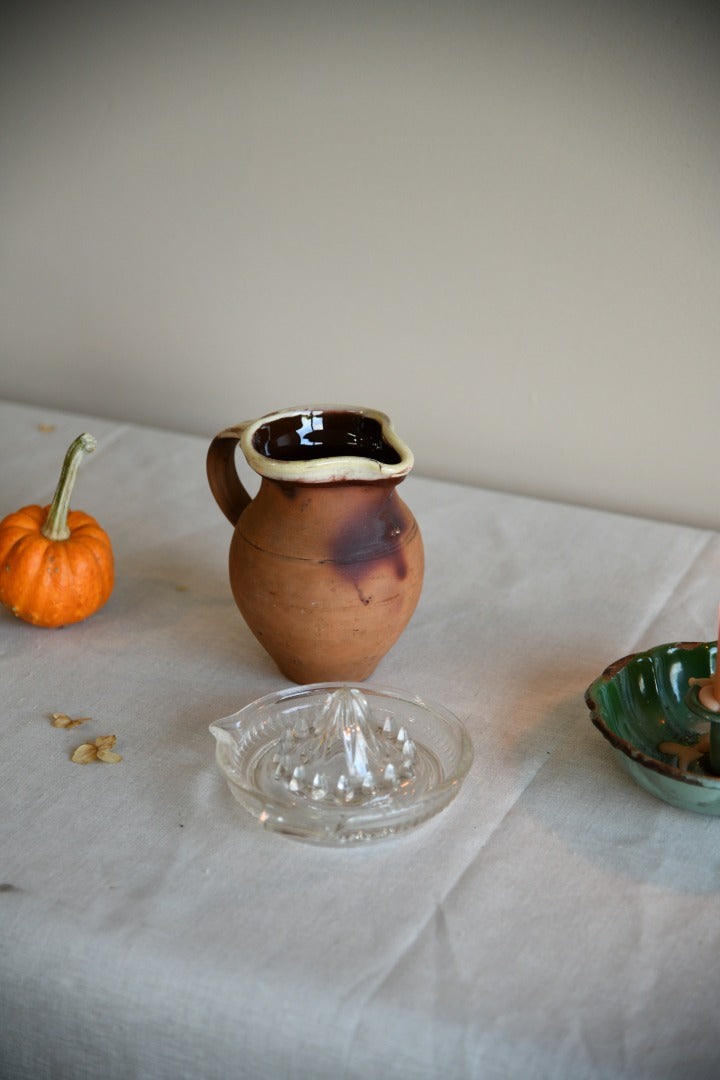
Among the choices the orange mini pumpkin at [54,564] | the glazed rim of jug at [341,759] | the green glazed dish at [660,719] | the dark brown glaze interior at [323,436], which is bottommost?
the orange mini pumpkin at [54,564]

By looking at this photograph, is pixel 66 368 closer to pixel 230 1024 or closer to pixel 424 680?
pixel 424 680

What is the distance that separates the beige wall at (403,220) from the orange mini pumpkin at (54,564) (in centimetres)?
40

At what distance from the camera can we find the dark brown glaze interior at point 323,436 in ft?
2.38

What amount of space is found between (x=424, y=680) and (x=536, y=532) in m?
0.26

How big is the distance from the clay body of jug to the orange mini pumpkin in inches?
5.3

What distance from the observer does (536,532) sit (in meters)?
0.97

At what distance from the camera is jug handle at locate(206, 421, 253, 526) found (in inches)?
29.6

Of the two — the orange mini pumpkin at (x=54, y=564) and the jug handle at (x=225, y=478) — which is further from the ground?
the jug handle at (x=225, y=478)

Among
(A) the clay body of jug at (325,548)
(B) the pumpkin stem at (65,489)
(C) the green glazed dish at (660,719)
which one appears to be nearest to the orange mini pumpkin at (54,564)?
(B) the pumpkin stem at (65,489)

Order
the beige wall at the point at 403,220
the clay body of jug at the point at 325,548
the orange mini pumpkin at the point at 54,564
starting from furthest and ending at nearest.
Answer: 1. the beige wall at the point at 403,220
2. the orange mini pumpkin at the point at 54,564
3. the clay body of jug at the point at 325,548

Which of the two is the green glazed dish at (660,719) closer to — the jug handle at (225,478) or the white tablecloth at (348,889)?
the white tablecloth at (348,889)

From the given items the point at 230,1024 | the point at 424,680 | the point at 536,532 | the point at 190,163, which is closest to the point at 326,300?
the point at 190,163

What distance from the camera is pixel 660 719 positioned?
0.69 m

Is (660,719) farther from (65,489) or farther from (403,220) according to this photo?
(403,220)
